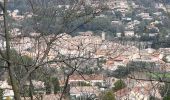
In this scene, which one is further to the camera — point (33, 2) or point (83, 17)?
point (33, 2)

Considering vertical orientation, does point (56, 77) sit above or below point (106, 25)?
above

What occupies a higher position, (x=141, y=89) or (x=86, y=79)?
(x=86, y=79)

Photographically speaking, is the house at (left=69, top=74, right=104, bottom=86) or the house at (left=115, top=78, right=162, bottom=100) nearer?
the house at (left=69, top=74, right=104, bottom=86)

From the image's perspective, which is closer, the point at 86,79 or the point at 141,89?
the point at 86,79

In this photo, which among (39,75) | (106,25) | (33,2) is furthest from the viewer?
(106,25)

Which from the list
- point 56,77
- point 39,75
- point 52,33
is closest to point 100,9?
point 52,33

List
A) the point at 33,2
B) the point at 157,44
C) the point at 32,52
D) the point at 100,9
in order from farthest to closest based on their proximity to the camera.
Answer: the point at 32,52 → the point at 33,2 → the point at 100,9 → the point at 157,44

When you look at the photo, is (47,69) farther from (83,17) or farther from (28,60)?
(83,17)

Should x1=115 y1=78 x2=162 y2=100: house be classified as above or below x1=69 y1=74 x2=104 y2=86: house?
below

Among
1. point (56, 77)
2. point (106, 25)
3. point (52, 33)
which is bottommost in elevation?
point (106, 25)

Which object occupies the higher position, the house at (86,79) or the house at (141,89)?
the house at (86,79)

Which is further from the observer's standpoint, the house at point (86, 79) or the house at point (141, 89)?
the house at point (141, 89)
